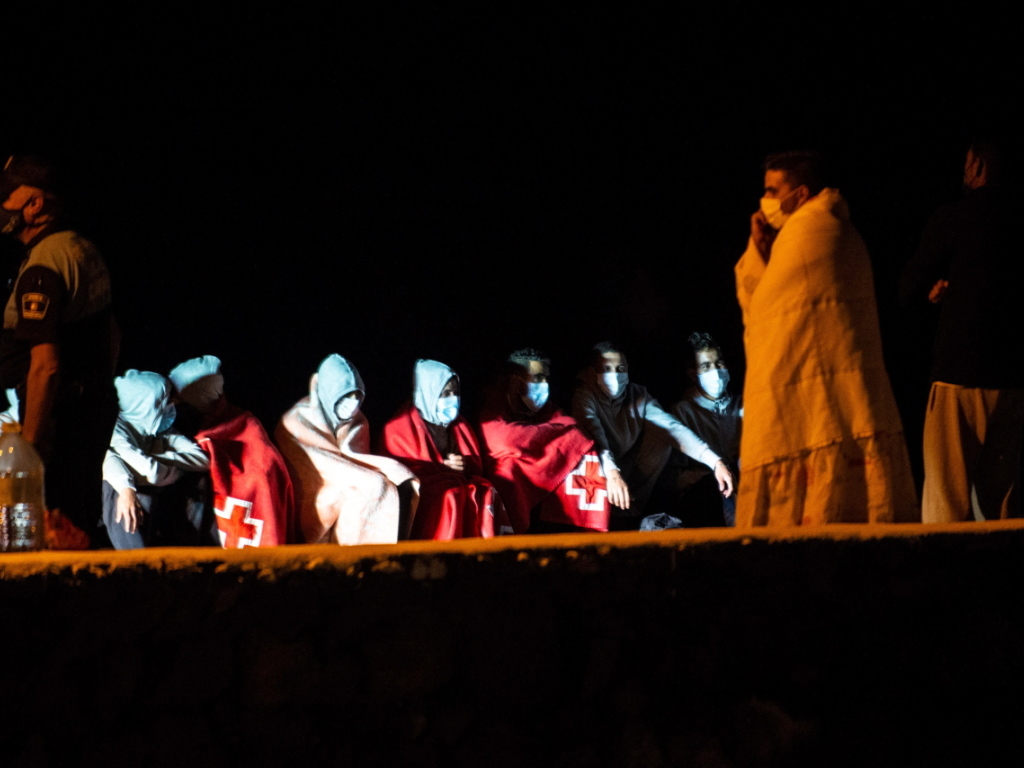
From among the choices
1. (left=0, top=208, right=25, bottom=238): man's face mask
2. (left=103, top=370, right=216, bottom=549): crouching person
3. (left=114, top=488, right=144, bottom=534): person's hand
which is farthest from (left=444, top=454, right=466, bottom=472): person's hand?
(left=0, top=208, right=25, bottom=238): man's face mask

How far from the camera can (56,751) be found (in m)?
1.92

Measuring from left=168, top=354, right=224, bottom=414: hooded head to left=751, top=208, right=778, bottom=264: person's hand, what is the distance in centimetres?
255

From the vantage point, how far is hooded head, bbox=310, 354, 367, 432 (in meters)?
4.50

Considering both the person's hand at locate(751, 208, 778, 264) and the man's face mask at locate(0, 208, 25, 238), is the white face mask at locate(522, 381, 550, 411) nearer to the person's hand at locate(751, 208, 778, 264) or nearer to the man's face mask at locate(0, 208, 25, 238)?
the person's hand at locate(751, 208, 778, 264)

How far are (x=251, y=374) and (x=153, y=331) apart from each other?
19.8 inches

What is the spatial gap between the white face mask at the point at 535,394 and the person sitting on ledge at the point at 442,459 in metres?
0.31

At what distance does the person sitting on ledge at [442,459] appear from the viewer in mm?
4414

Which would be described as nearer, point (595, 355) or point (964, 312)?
point (964, 312)

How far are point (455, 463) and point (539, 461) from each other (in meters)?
0.42

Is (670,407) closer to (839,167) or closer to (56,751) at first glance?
(839,167)

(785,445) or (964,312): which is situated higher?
(964,312)

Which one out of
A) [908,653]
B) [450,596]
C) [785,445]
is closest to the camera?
[450,596]

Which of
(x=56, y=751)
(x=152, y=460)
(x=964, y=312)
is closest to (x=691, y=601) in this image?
(x=56, y=751)

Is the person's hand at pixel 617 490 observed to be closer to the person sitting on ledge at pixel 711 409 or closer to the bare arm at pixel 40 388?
the person sitting on ledge at pixel 711 409
